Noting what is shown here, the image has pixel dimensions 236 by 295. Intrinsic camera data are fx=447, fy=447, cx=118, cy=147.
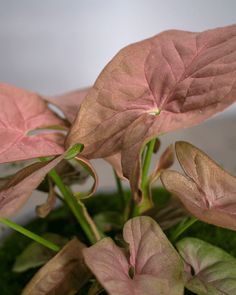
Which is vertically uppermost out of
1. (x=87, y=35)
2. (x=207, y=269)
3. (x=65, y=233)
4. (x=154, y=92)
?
(x=154, y=92)

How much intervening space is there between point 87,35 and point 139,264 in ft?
3.63

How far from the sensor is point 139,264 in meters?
0.53

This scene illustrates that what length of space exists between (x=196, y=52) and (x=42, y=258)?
44 centimetres

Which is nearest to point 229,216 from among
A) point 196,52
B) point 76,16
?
point 196,52

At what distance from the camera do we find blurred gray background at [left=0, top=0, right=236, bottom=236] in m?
1.42

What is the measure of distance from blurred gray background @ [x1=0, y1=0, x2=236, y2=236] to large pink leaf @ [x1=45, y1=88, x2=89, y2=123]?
0.57 m

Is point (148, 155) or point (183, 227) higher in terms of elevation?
point (148, 155)

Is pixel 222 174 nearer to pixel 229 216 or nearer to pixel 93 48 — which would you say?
pixel 229 216

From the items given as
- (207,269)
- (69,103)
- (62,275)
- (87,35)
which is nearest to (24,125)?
(69,103)

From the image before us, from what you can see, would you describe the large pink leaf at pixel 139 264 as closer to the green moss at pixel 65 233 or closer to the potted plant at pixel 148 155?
the potted plant at pixel 148 155

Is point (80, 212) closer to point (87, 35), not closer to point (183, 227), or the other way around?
point (183, 227)

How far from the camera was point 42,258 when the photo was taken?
2.55ft

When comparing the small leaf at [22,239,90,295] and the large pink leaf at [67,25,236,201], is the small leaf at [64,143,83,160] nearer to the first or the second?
the large pink leaf at [67,25,236,201]

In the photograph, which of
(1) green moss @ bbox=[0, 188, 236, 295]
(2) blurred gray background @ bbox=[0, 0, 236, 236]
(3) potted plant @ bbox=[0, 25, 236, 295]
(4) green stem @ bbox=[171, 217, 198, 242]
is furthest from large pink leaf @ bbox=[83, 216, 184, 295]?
(2) blurred gray background @ bbox=[0, 0, 236, 236]
